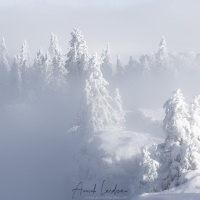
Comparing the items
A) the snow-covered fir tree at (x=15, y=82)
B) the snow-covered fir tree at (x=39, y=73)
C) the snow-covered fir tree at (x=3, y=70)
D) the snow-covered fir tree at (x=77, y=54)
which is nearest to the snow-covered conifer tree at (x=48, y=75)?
the snow-covered fir tree at (x=39, y=73)

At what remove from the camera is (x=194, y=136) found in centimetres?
2622

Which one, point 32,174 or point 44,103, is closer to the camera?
point 32,174

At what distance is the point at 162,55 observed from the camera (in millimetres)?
101688

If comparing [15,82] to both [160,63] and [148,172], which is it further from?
[148,172]

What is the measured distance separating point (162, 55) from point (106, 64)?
18035mm

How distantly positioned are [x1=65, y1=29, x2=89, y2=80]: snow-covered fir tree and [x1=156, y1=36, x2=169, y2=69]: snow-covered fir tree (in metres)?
38.3

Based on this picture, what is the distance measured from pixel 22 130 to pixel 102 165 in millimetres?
35191

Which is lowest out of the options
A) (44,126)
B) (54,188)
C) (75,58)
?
(54,188)

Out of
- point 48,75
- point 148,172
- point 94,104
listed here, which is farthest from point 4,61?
point 148,172

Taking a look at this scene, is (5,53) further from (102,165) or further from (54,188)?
(102,165)

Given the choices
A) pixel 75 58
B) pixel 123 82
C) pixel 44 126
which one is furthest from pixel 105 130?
pixel 123 82

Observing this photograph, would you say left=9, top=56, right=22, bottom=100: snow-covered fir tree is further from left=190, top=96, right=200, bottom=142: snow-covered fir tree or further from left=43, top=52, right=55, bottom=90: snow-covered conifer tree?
left=190, top=96, right=200, bottom=142: snow-covered fir tree

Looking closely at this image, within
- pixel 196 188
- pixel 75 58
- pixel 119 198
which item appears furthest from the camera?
pixel 75 58

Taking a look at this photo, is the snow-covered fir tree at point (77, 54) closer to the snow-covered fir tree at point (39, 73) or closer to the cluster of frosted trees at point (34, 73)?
the cluster of frosted trees at point (34, 73)
